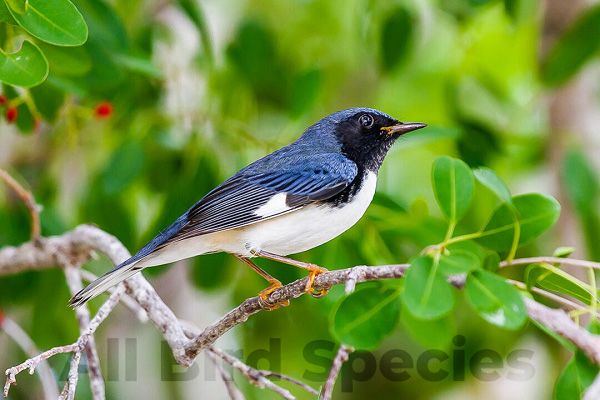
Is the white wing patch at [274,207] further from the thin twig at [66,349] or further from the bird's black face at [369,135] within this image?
the thin twig at [66,349]

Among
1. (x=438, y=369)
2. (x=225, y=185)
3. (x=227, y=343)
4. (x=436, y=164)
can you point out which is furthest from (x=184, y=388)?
(x=436, y=164)

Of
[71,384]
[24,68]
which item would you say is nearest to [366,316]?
[71,384]

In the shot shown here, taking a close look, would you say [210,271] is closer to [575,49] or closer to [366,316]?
[366,316]

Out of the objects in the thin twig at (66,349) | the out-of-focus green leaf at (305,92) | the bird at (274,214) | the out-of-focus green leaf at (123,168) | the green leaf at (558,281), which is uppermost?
the out-of-focus green leaf at (305,92)

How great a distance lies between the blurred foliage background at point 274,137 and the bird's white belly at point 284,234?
43cm

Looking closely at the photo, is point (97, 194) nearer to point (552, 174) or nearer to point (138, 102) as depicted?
point (138, 102)

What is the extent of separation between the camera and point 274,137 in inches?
146

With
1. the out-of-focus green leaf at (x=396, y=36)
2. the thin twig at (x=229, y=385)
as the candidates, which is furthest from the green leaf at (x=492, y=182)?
the out-of-focus green leaf at (x=396, y=36)

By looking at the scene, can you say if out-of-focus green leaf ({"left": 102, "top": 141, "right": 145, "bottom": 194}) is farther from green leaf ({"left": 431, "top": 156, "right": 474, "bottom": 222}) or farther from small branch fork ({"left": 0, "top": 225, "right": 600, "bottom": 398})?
green leaf ({"left": 431, "top": 156, "right": 474, "bottom": 222})

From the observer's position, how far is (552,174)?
163 inches

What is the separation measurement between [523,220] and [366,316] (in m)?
0.57

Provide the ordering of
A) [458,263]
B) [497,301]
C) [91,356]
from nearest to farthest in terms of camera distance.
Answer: [497,301], [458,263], [91,356]

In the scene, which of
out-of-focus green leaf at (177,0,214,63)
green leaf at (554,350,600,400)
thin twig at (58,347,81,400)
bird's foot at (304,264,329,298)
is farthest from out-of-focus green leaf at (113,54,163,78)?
green leaf at (554,350,600,400)

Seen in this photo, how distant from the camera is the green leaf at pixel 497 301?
1.78 meters
